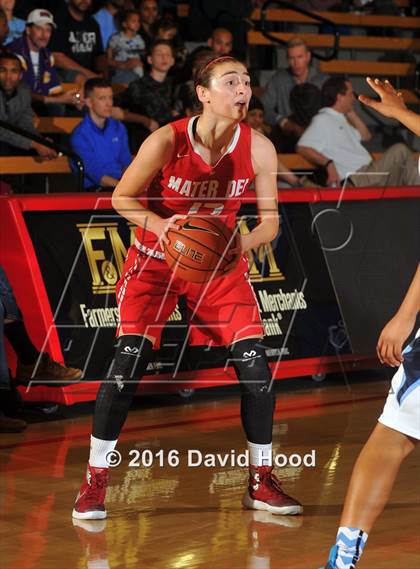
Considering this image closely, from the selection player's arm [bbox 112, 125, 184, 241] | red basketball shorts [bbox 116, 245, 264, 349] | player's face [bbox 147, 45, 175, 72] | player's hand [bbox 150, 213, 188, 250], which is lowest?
player's face [bbox 147, 45, 175, 72]

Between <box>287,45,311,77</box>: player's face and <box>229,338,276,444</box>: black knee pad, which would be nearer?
<box>229,338,276,444</box>: black knee pad

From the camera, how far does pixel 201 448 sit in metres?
7.49

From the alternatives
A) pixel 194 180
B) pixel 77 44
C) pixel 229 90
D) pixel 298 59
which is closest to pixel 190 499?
pixel 194 180

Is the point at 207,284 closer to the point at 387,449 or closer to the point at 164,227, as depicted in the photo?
the point at 164,227

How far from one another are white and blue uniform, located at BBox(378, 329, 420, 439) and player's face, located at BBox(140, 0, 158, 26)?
1094 centimetres

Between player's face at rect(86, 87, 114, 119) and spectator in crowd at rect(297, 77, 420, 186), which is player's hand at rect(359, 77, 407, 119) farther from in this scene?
spectator in crowd at rect(297, 77, 420, 186)

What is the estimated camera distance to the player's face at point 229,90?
5.86 meters

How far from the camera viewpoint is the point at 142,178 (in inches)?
230

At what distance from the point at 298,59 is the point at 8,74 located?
4.09 m

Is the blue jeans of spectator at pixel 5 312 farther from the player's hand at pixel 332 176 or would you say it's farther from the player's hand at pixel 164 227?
the player's hand at pixel 332 176

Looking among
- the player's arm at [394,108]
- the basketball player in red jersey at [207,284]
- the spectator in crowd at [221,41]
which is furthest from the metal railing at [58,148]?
the player's arm at [394,108]

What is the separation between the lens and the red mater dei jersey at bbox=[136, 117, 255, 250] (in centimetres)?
596

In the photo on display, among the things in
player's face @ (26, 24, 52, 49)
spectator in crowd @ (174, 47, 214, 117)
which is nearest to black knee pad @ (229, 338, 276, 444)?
spectator in crowd @ (174, 47, 214, 117)

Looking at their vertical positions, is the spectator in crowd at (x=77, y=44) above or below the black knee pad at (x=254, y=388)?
below
